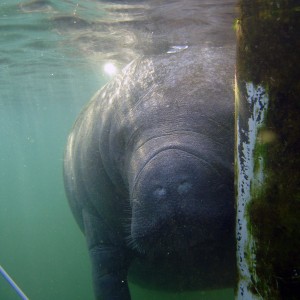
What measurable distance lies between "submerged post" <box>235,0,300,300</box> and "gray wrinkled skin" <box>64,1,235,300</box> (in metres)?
0.65

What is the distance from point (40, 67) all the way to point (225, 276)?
554 inches

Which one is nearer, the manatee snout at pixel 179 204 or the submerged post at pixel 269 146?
the submerged post at pixel 269 146

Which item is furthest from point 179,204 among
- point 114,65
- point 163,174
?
point 114,65

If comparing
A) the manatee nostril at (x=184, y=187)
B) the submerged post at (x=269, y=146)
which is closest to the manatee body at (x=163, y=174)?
the manatee nostril at (x=184, y=187)

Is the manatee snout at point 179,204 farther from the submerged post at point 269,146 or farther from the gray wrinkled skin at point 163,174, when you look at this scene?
the submerged post at point 269,146

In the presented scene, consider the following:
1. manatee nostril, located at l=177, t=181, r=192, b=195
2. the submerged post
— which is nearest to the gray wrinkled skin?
manatee nostril, located at l=177, t=181, r=192, b=195

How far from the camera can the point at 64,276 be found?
19469mm

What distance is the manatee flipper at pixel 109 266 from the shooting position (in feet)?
14.0

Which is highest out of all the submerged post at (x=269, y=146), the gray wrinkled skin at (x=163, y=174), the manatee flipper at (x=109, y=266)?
the submerged post at (x=269, y=146)

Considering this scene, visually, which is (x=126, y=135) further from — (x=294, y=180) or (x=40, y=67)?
(x=40, y=67)

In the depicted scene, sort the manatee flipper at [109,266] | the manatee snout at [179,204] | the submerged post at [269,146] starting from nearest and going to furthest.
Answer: the submerged post at [269,146], the manatee snout at [179,204], the manatee flipper at [109,266]

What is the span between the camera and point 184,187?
2344 mm

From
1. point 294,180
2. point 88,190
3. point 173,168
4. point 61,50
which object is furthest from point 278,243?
point 61,50

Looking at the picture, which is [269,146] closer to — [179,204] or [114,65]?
[179,204]
